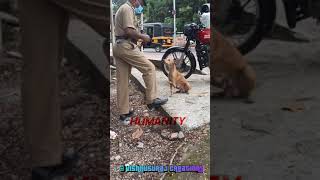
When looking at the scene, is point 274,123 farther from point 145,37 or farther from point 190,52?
point 145,37

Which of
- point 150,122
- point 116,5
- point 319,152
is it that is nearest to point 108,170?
point 150,122

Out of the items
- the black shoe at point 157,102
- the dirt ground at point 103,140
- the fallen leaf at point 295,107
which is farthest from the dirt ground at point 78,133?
the fallen leaf at point 295,107

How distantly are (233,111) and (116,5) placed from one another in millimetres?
899

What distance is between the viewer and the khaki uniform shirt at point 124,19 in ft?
6.46

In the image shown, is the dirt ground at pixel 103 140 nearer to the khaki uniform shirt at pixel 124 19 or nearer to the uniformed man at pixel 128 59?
the uniformed man at pixel 128 59

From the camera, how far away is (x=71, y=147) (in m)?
2.22

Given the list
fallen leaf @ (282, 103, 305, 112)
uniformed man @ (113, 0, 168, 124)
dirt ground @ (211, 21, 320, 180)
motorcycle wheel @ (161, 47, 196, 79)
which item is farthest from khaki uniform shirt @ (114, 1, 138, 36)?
fallen leaf @ (282, 103, 305, 112)

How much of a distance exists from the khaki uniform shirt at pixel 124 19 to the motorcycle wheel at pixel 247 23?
51 cm

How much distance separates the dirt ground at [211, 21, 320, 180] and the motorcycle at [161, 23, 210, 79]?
0.97 ft

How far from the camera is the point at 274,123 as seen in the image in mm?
2537

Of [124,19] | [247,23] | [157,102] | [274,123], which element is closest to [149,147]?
[157,102]

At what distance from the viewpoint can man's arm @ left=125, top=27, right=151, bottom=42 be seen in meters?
1.99

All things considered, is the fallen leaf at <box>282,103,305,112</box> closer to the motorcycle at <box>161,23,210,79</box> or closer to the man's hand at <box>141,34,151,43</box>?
the motorcycle at <box>161,23,210,79</box>

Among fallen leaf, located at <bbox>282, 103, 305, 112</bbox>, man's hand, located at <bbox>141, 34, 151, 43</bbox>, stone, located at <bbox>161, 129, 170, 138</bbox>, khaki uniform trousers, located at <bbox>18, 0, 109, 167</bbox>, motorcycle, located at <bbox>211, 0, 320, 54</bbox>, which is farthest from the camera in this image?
fallen leaf, located at <bbox>282, 103, 305, 112</bbox>
